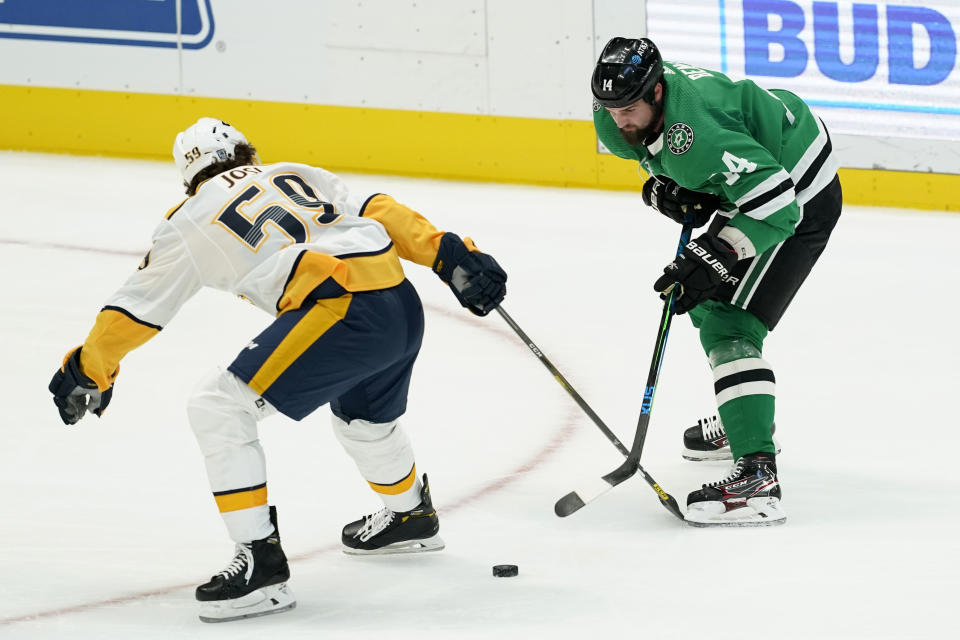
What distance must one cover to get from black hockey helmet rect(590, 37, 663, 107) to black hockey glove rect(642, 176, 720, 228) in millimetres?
337

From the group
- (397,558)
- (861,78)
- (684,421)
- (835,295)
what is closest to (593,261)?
(835,295)

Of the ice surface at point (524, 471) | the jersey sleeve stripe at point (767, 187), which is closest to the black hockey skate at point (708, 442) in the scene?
the ice surface at point (524, 471)

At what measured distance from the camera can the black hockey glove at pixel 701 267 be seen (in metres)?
2.99

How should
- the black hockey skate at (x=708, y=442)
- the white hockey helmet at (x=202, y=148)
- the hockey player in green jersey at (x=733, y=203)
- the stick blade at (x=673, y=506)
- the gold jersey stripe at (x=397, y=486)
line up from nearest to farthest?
the white hockey helmet at (x=202, y=148), the gold jersey stripe at (x=397, y=486), the hockey player in green jersey at (x=733, y=203), the stick blade at (x=673, y=506), the black hockey skate at (x=708, y=442)

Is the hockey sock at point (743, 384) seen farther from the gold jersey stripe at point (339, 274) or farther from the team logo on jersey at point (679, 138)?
the gold jersey stripe at point (339, 274)

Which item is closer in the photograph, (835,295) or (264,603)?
(264,603)

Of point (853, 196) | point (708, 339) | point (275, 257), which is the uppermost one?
point (275, 257)

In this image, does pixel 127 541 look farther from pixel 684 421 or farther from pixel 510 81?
pixel 510 81

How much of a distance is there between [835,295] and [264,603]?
347 centimetres

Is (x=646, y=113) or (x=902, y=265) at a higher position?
(x=646, y=113)

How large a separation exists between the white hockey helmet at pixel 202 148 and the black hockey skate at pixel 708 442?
154 cm

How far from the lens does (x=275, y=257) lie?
2578 millimetres

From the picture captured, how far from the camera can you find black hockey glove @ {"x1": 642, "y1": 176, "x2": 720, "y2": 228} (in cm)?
327

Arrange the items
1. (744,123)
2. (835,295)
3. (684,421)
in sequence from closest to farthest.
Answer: (744,123)
(684,421)
(835,295)
